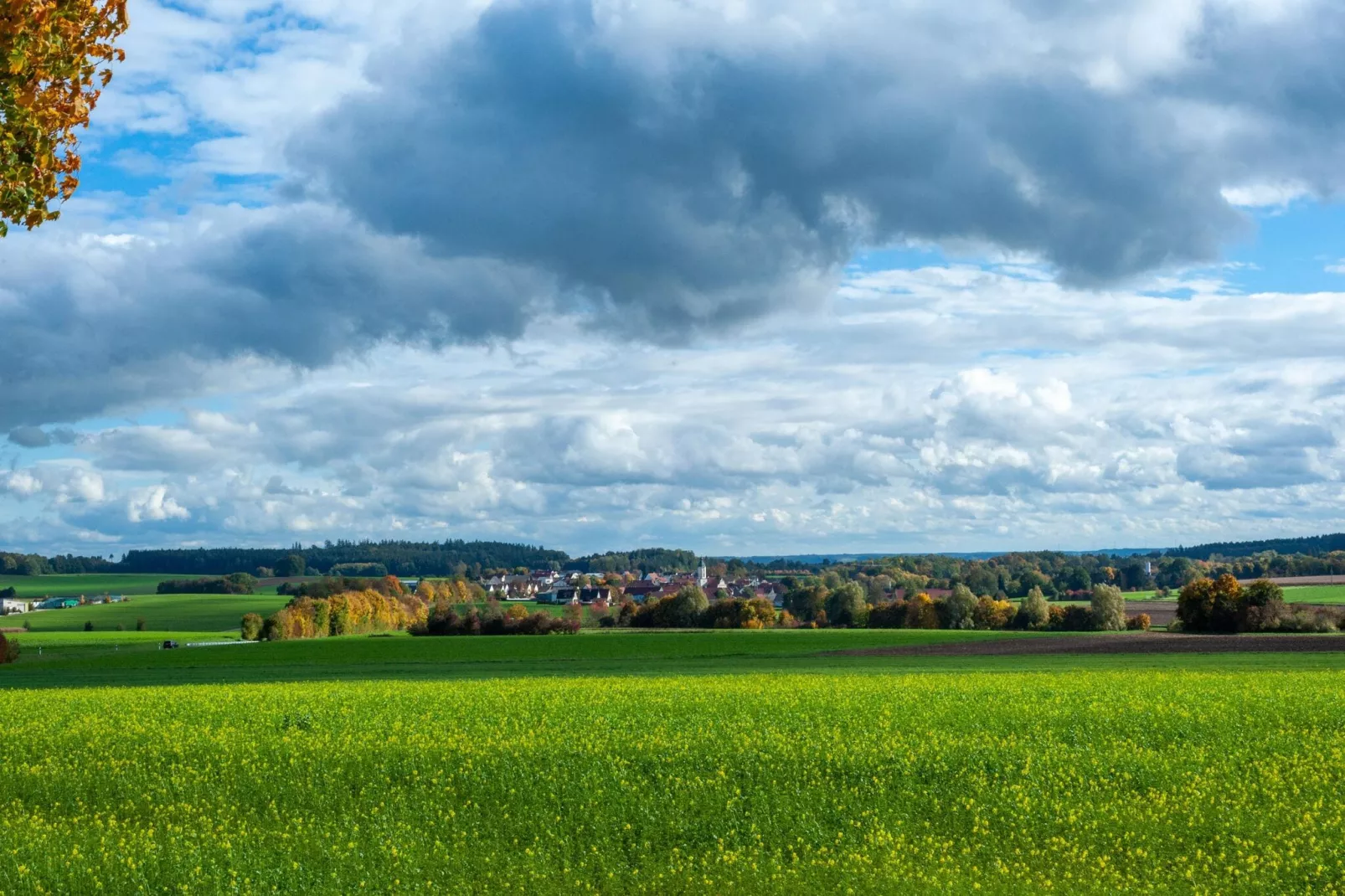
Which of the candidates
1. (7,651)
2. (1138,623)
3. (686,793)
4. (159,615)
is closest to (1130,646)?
(1138,623)

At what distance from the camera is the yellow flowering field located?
17.8 m

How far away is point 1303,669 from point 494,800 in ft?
142

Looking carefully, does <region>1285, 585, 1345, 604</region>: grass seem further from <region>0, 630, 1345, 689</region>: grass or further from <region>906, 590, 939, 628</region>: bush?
<region>0, 630, 1345, 689</region>: grass

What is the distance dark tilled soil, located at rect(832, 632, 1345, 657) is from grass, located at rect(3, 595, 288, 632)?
332 feet

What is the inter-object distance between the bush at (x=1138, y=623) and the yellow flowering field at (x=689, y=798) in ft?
261

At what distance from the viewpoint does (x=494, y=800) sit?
21.4m

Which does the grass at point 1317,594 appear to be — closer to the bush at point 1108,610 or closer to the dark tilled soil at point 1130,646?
the bush at point 1108,610

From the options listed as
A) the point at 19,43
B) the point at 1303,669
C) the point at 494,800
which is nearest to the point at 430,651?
the point at 1303,669

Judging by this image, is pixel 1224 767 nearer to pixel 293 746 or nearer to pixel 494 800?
pixel 494 800

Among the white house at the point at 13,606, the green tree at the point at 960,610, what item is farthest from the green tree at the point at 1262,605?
the white house at the point at 13,606

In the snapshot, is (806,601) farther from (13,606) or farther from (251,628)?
(13,606)

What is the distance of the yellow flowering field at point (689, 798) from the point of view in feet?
58.5

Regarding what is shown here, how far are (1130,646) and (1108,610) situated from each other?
36826 millimetres

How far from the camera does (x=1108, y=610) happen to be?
4198 inches
